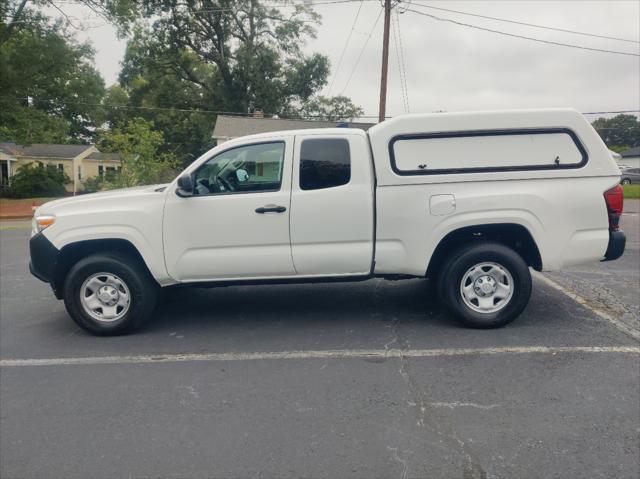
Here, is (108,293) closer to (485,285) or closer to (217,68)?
(485,285)

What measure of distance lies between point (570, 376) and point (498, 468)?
153cm

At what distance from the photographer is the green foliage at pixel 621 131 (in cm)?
8844

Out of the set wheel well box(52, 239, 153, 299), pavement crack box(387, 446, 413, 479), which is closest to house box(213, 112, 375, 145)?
wheel well box(52, 239, 153, 299)

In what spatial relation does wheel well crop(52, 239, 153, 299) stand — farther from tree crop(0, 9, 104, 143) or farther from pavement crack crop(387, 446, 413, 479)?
tree crop(0, 9, 104, 143)

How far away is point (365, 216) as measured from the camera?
515cm

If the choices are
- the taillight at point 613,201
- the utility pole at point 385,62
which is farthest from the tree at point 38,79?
the taillight at point 613,201

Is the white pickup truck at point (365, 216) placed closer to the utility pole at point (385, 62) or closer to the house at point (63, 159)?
the utility pole at point (385, 62)

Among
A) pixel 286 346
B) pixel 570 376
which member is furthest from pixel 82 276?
pixel 570 376

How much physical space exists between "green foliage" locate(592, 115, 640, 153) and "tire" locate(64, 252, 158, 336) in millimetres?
94835

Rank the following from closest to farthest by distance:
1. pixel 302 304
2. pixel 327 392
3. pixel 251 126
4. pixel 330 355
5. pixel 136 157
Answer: pixel 327 392, pixel 330 355, pixel 302 304, pixel 136 157, pixel 251 126

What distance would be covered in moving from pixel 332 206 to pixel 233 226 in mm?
984

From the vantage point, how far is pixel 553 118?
5.09m

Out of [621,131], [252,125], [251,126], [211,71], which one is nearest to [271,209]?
[251,126]

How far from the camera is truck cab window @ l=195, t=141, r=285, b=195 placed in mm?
5285
